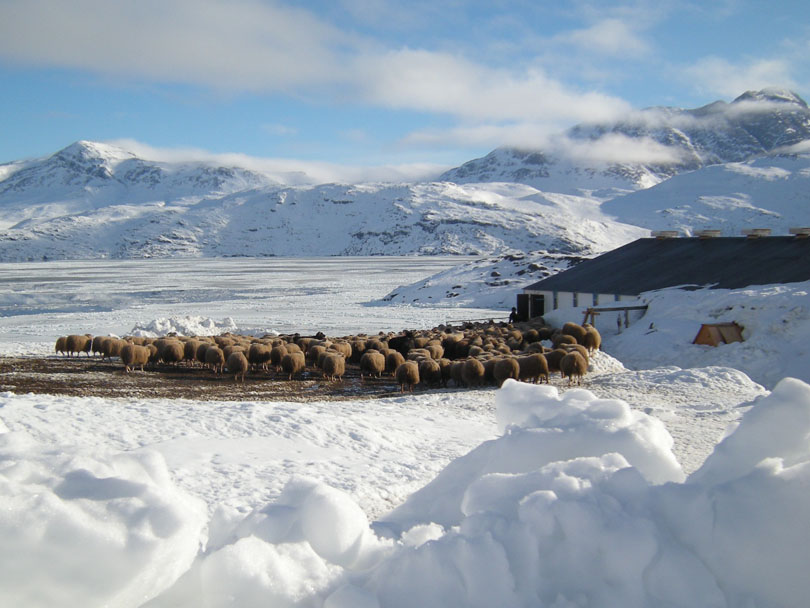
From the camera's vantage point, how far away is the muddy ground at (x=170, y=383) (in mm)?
16609

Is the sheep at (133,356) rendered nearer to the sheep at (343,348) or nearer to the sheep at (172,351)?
the sheep at (172,351)

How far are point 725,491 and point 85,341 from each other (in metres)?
25.6

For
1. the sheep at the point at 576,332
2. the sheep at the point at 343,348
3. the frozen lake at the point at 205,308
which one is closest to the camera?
the sheep at the point at 343,348

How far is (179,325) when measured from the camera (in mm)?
32062

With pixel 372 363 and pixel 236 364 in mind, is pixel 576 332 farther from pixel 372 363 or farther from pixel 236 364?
pixel 236 364

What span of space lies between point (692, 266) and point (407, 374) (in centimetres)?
1939

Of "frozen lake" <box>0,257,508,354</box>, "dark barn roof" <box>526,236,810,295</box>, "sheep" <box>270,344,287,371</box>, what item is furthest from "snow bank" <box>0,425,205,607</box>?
"dark barn roof" <box>526,236,810,295</box>

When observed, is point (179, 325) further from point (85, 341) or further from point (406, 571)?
point (406, 571)

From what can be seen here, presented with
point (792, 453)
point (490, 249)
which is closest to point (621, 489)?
point (792, 453)

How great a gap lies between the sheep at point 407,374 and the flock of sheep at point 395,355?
0.10 ft

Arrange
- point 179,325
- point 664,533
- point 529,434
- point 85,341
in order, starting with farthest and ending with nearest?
point 179,325
point 85,341
point 529,434
point 664,533

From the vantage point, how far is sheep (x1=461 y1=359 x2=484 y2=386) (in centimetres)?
1834

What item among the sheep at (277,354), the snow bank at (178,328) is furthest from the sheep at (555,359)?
the snow bank at (178,328)

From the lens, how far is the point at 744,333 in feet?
74.9
